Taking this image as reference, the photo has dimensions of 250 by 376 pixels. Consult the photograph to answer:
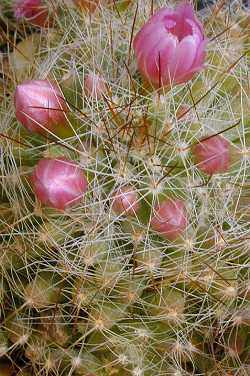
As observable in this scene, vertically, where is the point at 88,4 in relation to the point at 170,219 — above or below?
above

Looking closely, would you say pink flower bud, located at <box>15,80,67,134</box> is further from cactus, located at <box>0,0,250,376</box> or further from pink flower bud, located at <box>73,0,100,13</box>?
pink flower bud, located at <box>73,0,100,13</box>

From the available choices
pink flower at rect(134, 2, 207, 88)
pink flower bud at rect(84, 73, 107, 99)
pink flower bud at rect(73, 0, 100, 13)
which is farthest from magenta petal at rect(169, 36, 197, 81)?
pink flower bud at rect(73, 0, 100, 13)

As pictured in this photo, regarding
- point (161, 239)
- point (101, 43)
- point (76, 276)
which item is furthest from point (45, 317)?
point (101, 43)

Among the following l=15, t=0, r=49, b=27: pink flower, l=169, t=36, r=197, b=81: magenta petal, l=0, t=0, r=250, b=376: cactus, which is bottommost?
l=0, t=0, r=250, b=376: cactus

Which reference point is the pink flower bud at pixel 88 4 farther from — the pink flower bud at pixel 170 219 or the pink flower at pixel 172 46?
the pink flower bud at pixel 170 219

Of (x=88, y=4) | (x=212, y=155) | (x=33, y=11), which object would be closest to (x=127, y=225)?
(x=212, y=155)

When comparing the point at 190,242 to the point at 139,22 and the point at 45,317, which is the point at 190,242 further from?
the point at 139,22

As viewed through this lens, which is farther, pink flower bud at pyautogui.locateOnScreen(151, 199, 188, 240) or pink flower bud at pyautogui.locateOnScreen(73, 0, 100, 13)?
pink flower bud at pyautogui.locateOnScreen(73, 0, 100, 13)

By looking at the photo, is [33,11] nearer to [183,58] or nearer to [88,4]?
[88,4]
